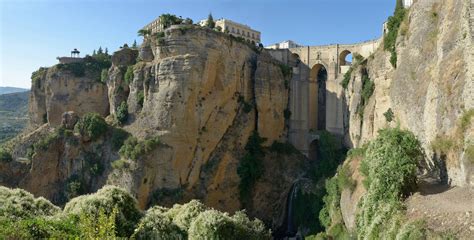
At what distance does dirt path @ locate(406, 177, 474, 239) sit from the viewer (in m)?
16.7

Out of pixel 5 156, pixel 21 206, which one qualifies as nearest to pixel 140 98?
pixel 5 156

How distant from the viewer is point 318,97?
48.1m

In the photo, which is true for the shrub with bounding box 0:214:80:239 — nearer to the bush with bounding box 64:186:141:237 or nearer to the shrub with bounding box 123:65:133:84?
the bush with bounding box 64:186:141:237

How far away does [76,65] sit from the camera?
50969 mm

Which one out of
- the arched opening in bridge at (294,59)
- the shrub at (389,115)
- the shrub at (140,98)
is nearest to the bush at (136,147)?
the shrub at (140,98)

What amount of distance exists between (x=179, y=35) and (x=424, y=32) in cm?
2150

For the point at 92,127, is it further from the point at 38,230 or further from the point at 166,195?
the point at 38,230

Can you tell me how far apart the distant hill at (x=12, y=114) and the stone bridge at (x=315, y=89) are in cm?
4995

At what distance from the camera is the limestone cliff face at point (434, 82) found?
2066 centimetres

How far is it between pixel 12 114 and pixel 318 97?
88855 millimetres

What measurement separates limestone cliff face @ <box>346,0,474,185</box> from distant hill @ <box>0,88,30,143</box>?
64.2m

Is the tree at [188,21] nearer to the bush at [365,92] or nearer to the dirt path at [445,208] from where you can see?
the bush at [365,92]

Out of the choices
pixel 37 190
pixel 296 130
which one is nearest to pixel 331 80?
pixel 296 130

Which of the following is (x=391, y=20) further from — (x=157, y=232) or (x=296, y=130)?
(x=157, y=232)
